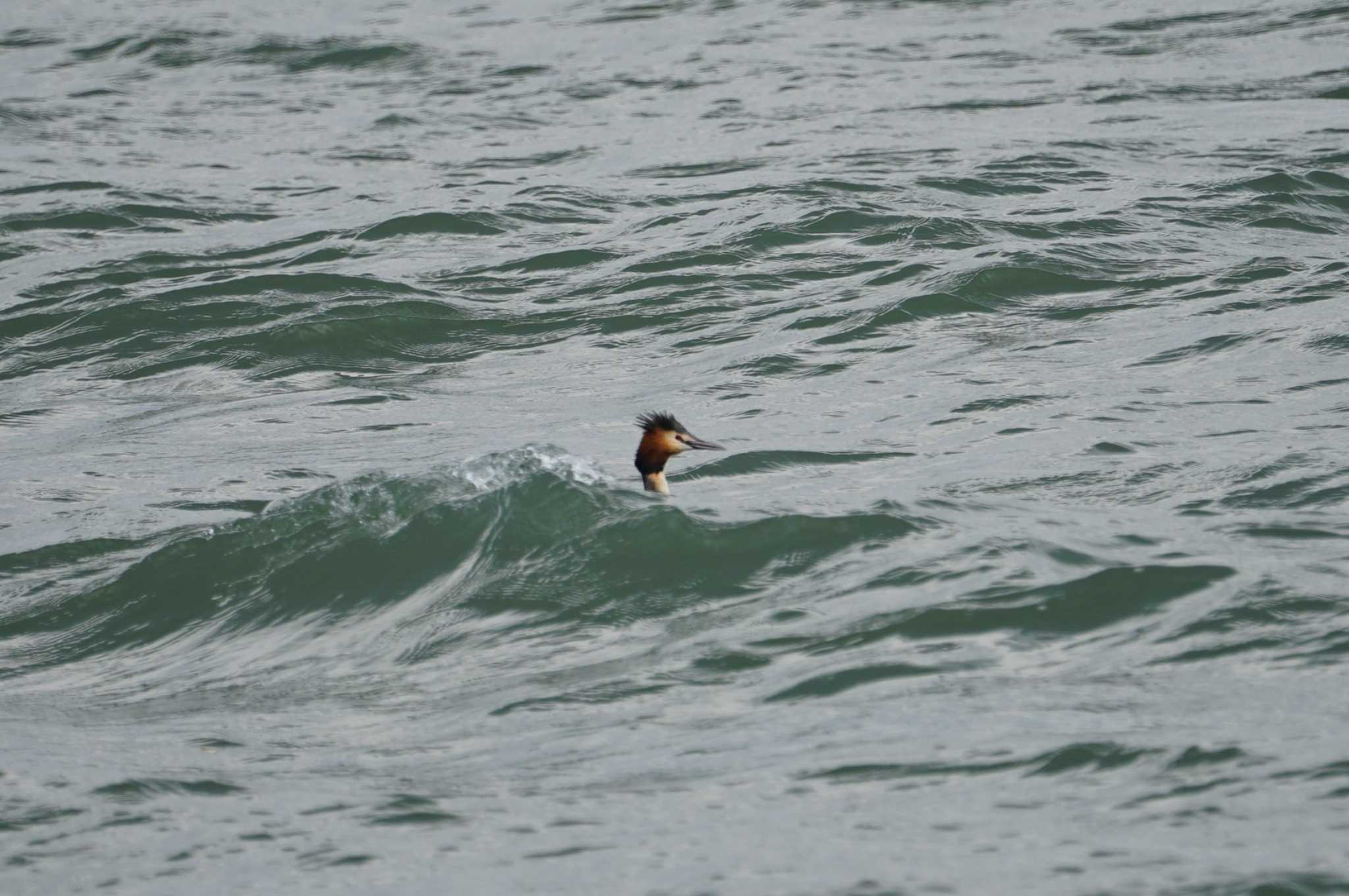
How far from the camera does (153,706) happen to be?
8242 millimetres

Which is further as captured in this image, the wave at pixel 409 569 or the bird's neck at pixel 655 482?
the bird's neck at pixel 655 482

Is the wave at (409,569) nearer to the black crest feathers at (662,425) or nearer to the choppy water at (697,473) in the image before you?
the choppy water at (697,473)

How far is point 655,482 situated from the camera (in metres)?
10.2

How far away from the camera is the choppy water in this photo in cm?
655

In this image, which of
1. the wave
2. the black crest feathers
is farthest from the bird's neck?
the black crest feathers

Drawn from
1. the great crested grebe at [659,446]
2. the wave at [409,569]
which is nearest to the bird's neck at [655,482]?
the great crested grebe at [659,446]

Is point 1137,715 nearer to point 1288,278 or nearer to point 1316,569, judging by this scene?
point 1316,569

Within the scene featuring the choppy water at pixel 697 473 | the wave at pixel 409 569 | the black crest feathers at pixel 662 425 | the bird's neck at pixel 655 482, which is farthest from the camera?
the bird's neck at pixel 655 482

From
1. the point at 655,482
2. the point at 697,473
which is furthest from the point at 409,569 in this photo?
the point at 697,473

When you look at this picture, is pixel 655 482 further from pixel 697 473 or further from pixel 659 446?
pixel 697 473

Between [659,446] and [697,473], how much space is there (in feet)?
3.71

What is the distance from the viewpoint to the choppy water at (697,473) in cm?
655

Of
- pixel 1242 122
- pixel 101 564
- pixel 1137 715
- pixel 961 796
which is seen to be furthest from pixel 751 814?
pixel 1242 122

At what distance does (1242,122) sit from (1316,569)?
36.3ft
